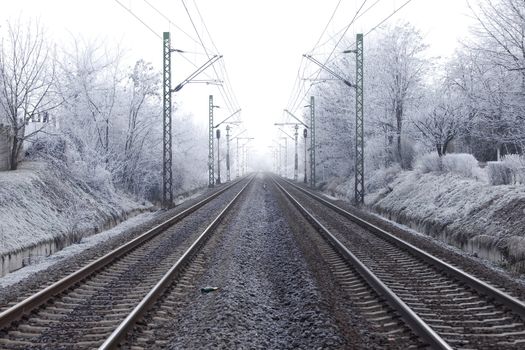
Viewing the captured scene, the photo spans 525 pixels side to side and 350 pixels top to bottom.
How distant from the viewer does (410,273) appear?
10633 millimetres

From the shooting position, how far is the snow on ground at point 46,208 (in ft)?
45.7

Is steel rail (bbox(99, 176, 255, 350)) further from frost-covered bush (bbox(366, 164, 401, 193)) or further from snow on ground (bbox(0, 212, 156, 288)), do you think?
frost-covered bush (bbox(366, 164, 401, 193))

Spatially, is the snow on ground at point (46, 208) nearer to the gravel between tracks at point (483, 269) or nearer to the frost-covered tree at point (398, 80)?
the gravel between tracks at point (483, 269)

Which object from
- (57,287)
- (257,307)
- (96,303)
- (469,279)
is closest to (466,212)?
(469,279)

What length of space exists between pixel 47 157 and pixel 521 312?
65.5ft

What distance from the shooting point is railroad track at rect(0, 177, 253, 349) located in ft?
21.3

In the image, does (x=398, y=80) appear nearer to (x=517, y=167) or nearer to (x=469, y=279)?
(x=517, y=167)

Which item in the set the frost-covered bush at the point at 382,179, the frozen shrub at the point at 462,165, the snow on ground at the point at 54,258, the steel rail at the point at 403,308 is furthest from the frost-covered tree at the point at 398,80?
the steel rail at the point at 403,308

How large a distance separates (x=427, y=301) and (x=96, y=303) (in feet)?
18.5

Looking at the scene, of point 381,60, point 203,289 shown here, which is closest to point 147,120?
point 381,60

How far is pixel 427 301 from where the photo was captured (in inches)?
329

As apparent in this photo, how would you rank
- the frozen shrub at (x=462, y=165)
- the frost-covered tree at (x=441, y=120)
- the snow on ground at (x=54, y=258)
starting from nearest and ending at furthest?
the snow on ground at (x=54, y=258) < the frozen shrub at (x=462, y=165) < the frost-covered tree at (x=441, y=120)

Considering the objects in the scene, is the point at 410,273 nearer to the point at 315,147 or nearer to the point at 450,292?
the point at 450,292

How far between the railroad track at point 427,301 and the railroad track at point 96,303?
11.7ft
